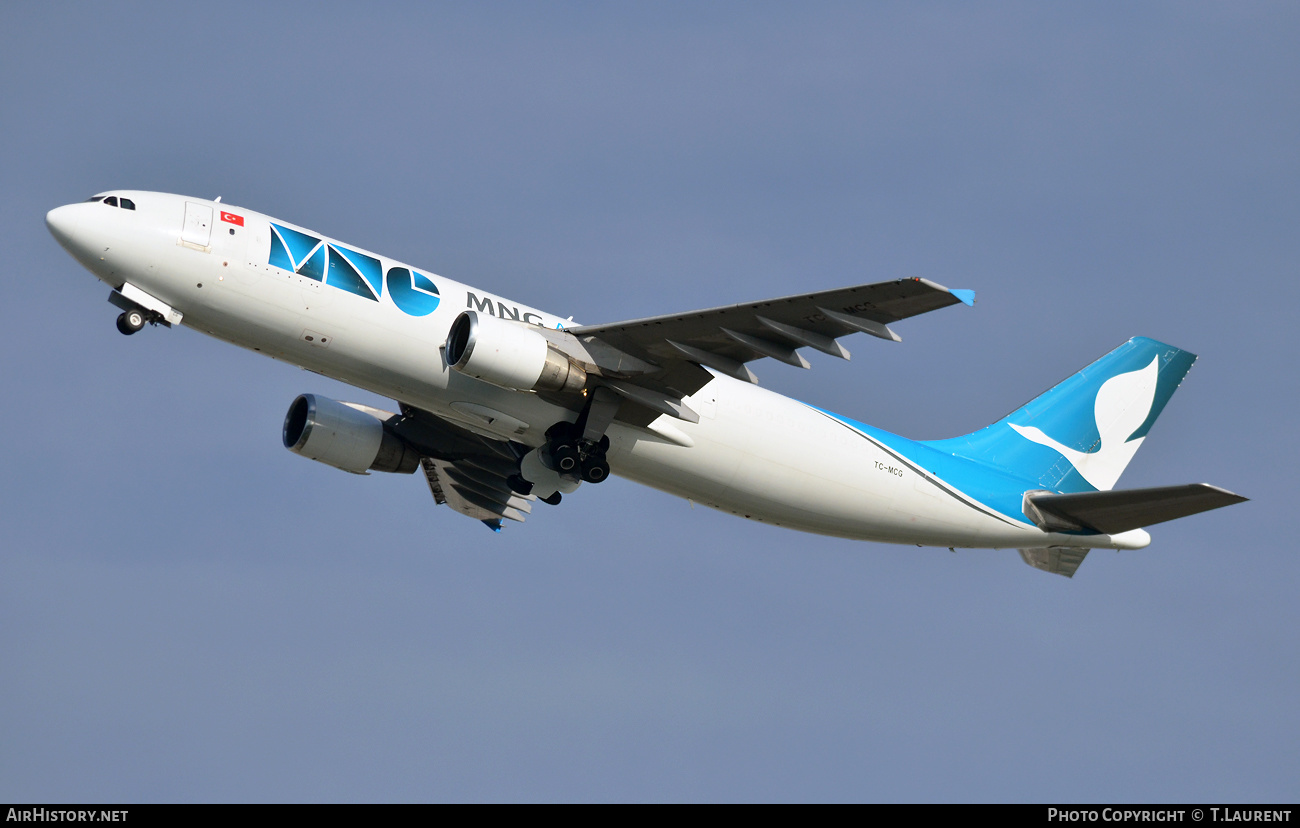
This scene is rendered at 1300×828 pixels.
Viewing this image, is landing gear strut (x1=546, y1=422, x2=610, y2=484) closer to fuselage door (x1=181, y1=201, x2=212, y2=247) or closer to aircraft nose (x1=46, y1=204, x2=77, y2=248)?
fuselage door (x1=181, y1=201, x2=212, y2=247)

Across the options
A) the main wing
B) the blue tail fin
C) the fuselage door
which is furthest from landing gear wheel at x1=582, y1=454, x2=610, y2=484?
the blue tail fin

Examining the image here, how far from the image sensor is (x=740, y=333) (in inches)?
1182

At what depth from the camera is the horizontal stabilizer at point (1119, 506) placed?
1251 inches

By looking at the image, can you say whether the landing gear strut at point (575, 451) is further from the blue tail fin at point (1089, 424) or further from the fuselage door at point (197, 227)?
the blue tail fin at point (1089, 424)

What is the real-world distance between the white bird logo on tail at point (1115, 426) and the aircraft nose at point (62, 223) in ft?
83.6

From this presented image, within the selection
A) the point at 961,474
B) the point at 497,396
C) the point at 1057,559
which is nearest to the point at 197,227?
the point at 497,396

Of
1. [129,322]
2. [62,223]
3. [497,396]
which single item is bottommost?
[497,396]

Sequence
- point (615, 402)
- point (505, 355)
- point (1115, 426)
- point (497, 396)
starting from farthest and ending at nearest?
point (1115, 426) → point (615, 402) → point (497, 396) → point (505, 355)

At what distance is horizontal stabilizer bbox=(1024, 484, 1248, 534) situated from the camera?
31781 millimetres

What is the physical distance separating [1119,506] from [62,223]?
2608cm

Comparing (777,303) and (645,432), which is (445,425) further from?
(777,303)

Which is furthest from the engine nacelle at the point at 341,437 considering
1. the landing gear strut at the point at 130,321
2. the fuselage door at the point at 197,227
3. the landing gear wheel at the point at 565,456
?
the fuselage door at the point at 197,227

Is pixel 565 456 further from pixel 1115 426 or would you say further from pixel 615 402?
pixel 1115 426

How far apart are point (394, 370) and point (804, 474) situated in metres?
Answer: 10.5
